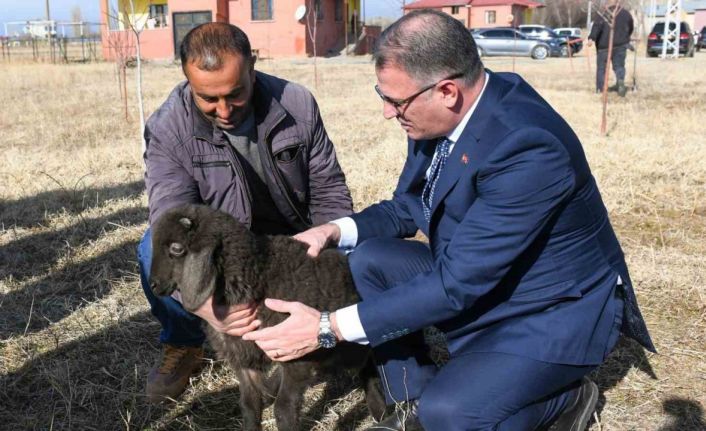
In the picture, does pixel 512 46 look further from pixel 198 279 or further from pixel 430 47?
pixel 198 279

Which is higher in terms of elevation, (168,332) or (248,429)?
(168,332)

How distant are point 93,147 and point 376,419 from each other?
26.9ft

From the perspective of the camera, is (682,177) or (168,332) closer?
(168,332)

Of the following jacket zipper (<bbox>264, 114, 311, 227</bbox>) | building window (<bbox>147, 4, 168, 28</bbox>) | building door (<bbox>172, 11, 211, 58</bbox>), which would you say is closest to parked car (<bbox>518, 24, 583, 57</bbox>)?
building door (<bbox>172, 11, 211, 58</bbox>)

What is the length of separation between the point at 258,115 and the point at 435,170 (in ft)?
3.85

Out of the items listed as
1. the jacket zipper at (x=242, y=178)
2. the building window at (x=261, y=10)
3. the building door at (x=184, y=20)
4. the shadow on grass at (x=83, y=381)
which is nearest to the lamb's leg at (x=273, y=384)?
the shadow on grass at (x=83, y=381)

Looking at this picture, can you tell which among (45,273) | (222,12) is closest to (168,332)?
(45,273)

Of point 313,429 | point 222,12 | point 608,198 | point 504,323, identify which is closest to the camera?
point 504,323

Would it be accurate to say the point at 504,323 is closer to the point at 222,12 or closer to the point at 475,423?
the point at 475,423

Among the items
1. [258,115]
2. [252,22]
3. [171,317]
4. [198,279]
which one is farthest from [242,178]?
[252,22]

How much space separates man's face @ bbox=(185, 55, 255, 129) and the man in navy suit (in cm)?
88

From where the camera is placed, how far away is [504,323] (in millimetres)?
2887

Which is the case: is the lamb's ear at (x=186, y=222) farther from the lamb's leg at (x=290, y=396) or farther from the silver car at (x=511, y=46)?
the silver car at (x=511, y=46)

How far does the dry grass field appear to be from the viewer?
3664mm
